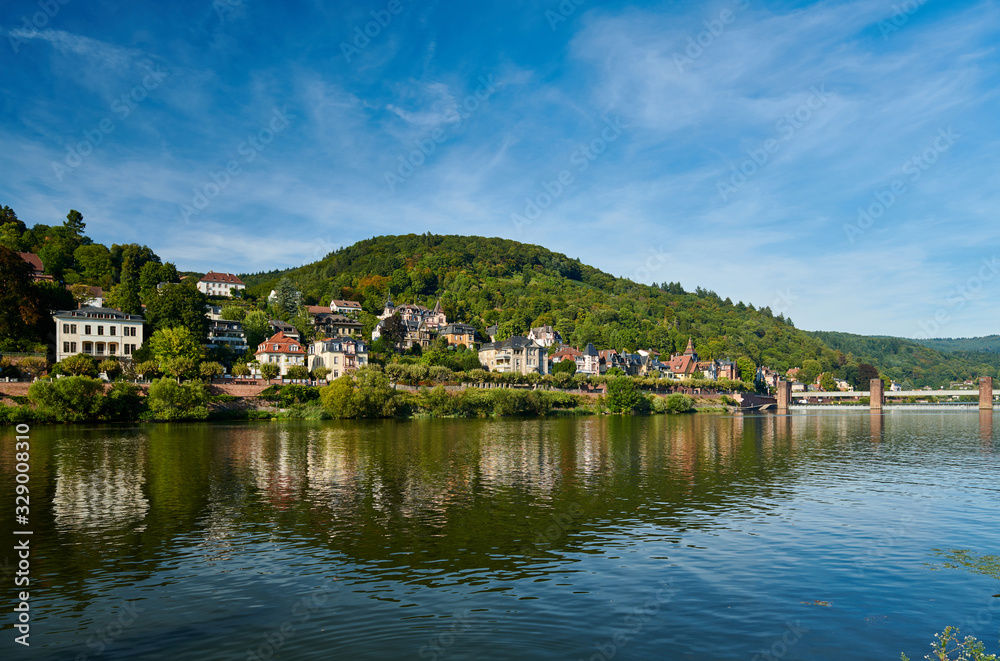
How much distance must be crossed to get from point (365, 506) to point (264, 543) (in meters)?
6.31

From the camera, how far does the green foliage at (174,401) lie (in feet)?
252

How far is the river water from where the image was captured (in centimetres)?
1399

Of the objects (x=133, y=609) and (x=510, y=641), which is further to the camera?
(x=133, y=609)

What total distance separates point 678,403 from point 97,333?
10429 centimetres

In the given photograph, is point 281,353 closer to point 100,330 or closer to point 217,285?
point 100,330

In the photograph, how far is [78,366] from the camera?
80.2m

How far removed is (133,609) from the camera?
1546 cm

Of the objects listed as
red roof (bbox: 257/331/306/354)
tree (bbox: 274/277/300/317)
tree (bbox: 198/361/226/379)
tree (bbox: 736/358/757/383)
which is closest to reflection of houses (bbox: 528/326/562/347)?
tree (bbox: 736/358/757/383)

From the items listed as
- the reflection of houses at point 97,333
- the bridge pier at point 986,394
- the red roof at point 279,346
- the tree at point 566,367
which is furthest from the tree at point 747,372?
the reflection of houses at point 97,333

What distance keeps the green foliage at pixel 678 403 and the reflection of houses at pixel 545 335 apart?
59221mm

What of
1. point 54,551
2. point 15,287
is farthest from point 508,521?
point 15,287

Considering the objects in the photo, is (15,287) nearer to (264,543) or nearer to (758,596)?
(264,543)

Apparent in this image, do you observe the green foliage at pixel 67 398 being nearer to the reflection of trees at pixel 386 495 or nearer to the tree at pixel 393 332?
the reflection of trees at pixel 386 495

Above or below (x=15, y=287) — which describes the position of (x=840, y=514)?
below
